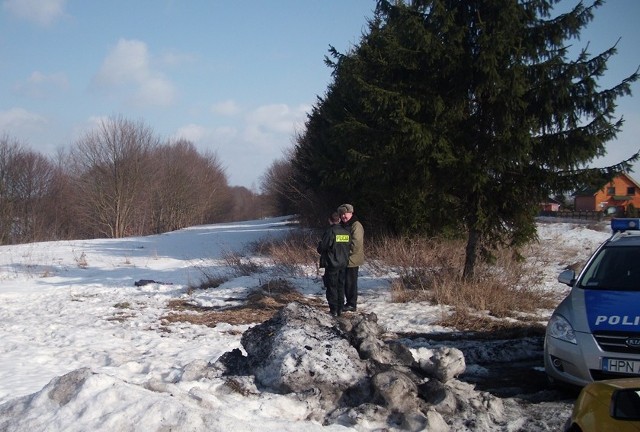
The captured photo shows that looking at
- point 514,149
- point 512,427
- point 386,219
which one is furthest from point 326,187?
point 512,427

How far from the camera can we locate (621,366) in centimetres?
532

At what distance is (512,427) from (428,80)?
352 inches

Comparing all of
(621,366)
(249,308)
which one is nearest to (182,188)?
(249,308)

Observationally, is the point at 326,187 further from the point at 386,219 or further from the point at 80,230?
the point at 80,230

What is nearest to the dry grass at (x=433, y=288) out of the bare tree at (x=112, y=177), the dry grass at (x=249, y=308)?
the dry grass at (x=249, y=308)

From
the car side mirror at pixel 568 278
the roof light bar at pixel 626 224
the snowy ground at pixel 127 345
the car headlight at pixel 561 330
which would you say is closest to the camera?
the snowy ground at pixel 127 345

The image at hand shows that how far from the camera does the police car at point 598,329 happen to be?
537cm

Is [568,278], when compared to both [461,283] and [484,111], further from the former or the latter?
[484,111]

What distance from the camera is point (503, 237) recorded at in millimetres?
12891

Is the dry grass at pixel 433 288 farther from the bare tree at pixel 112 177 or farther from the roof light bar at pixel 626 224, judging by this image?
A: the bare tree at pixel 112 177

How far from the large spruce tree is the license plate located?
657 cm

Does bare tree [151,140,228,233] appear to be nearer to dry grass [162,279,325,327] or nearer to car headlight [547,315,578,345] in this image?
dry grass [162,279,325,327]

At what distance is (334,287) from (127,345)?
3483 mm

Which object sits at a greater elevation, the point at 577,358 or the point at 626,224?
the point at 626,224
